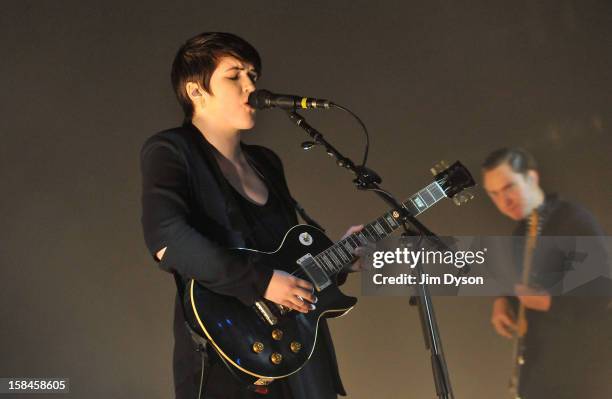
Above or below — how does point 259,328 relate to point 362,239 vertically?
below

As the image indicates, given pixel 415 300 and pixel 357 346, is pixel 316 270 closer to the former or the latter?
pixel 415 300

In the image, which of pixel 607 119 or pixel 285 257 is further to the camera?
pixel 607 119

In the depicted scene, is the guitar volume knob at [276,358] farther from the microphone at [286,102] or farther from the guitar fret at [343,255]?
the microphone at [286,102]

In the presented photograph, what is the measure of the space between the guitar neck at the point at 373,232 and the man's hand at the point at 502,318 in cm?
128

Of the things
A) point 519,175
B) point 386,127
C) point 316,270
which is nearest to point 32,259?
point 316,270

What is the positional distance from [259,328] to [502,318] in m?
1.73

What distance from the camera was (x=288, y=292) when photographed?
177 cm

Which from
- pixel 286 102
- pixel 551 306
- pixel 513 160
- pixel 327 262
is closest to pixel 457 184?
pixel 327 262

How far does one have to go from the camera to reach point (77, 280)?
2721mm

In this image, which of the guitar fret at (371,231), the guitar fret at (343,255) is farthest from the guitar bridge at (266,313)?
the guitar fret at (371,231)

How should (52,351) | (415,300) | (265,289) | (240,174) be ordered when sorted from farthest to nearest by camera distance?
(52,351) < (240,174) < (415,300) < (265,289)

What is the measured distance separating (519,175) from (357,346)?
1063 millimetres

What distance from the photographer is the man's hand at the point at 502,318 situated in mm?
3182

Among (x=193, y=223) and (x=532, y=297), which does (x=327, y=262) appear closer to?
(x=193, y=223)
